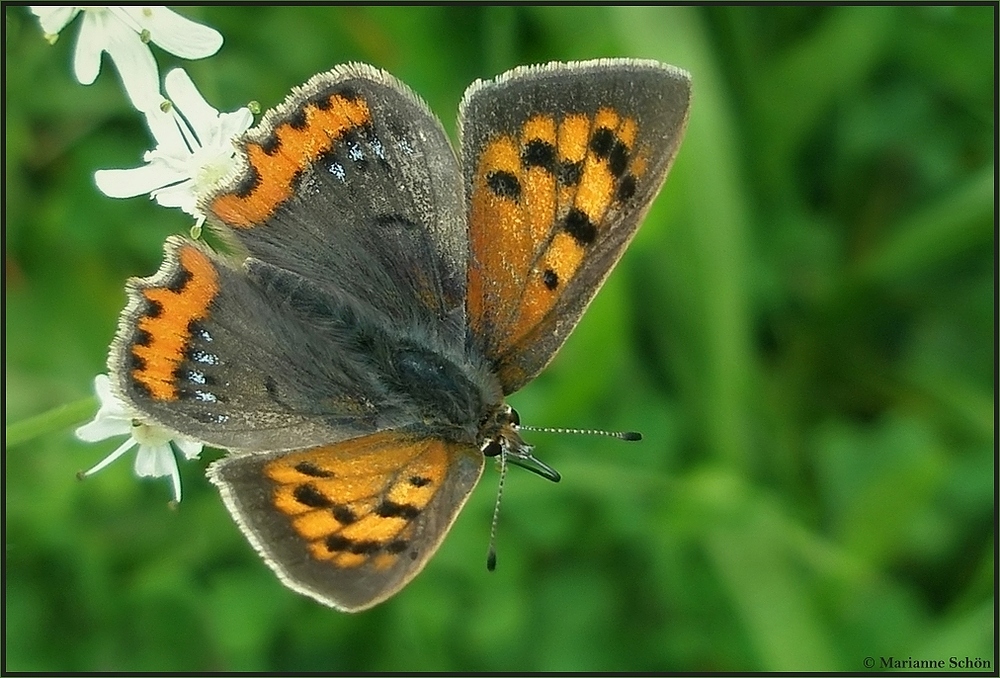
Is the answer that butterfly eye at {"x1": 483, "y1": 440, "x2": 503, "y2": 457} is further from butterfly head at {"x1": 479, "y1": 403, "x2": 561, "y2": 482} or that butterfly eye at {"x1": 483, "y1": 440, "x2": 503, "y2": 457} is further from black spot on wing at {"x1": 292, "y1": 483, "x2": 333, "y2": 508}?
black spot on wing at {"x1": 292, "y1": 483, "x2": 333, "y2": 508}

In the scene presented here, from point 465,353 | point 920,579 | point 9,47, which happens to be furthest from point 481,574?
point 9,47

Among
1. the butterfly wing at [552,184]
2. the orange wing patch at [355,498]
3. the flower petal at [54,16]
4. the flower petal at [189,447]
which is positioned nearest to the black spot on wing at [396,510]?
the orange wing patch at [355,498]

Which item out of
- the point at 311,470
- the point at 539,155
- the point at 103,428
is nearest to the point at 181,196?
the point at 103,428

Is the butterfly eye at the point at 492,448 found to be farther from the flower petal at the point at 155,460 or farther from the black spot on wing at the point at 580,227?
the flower petal at the point at 155,460

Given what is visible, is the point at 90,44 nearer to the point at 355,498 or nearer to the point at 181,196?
the point at 181,196

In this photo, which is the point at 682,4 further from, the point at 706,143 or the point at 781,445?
the point at 781,445

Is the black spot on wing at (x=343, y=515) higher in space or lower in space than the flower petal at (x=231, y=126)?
lower
